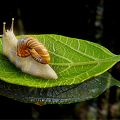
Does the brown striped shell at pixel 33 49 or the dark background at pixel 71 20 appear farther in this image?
the dark background at pixel 71 20

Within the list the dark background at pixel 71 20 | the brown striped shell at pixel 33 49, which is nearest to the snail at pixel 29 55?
the brown striped shell at pixel 33 49

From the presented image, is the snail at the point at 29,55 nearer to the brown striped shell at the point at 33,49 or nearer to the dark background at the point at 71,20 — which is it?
the brown striped shell at the point at 33,49

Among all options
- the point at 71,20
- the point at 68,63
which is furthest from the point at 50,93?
the point at 71,20

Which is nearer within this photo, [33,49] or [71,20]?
[33,49]

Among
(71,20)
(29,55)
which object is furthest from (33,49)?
(71,20)

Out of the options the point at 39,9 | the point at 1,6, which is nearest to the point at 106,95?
the point at 39,9

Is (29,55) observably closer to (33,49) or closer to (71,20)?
(33,49)

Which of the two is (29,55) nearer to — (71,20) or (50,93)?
(50,93)

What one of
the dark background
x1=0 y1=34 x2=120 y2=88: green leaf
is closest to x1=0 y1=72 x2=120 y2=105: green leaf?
x1=0 y1=34 x2=120 y2=88: green leaf
